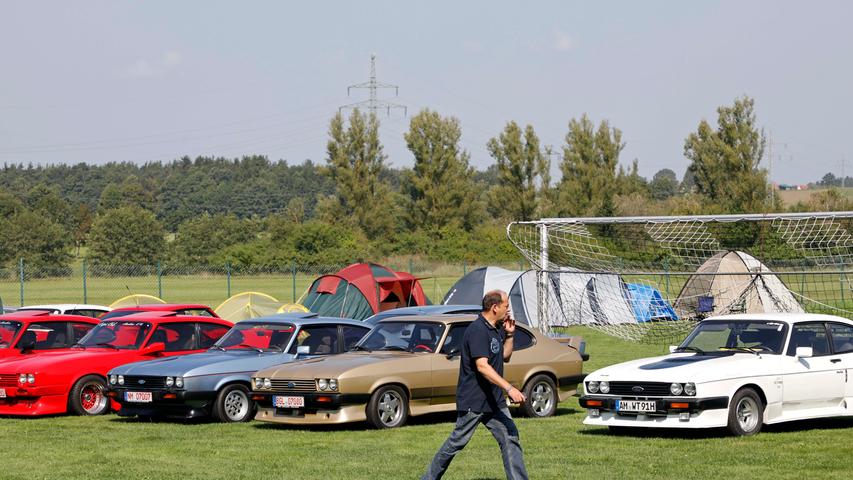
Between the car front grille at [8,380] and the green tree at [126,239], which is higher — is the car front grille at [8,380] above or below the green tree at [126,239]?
below

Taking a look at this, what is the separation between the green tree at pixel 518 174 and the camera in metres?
81.1

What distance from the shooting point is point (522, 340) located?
15.3 m

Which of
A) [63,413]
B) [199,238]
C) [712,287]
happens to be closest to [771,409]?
[63,413]

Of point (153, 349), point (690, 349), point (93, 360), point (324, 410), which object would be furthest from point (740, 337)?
point (93, 360)

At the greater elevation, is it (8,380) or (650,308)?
(650,308)

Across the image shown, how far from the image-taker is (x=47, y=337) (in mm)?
18219

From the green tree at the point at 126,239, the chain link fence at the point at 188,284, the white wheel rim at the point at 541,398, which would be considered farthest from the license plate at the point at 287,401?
the green tree at the point at 126,239

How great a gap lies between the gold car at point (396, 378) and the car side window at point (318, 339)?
34.3 inches

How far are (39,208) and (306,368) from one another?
257ft

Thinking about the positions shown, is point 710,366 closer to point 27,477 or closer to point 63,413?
point 27,477

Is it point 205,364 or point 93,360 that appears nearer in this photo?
point 205,364

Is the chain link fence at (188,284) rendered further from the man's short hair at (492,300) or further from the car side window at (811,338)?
the man's short hair at (492,300)

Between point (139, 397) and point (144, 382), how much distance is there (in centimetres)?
20

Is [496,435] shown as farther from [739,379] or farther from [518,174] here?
[518,174]
